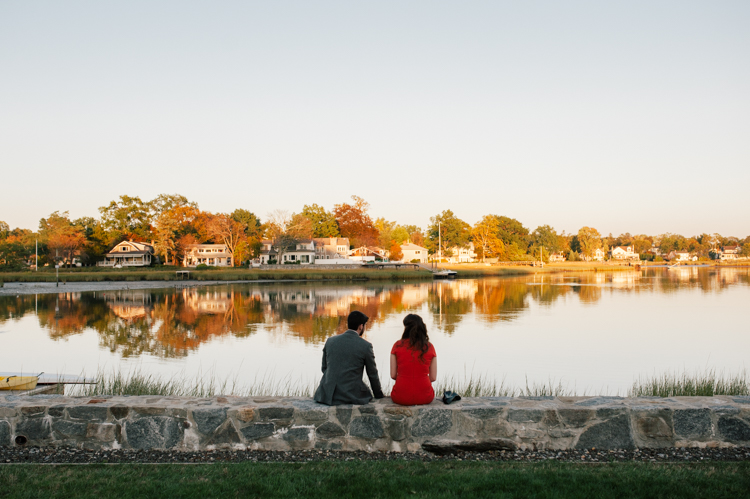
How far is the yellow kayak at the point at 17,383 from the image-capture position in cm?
860

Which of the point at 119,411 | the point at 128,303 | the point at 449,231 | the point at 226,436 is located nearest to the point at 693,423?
the point at 226,436

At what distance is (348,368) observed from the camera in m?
5.81

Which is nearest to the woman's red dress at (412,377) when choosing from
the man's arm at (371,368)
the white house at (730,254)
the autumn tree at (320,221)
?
the man's arm at (371,368)

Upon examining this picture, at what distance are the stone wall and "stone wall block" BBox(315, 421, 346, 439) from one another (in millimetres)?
11

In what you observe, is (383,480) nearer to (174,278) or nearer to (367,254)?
(174,278)

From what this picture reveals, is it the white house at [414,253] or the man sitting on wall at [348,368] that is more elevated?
the white house at [414,253]

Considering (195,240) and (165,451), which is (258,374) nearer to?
(165,451)

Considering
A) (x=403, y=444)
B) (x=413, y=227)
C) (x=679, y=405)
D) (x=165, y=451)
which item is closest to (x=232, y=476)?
(x=165, y=451)

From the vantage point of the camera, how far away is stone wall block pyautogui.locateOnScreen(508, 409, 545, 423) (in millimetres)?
5613

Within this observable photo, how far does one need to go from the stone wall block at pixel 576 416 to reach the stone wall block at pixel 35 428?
572 centimetres

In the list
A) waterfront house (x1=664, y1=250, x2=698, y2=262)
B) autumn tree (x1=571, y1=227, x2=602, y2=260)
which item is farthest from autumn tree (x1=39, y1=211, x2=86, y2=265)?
waterfront house (x1=664, y1=250, x2=698, y2=262)

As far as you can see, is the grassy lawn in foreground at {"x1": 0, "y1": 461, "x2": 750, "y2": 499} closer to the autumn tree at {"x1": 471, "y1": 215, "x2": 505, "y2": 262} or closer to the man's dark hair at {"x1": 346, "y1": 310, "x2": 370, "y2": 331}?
the man's dark hair at {"x1": 346, "y1": 310, "x2": 370, "y2": 331}

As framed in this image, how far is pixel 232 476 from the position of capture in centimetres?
473

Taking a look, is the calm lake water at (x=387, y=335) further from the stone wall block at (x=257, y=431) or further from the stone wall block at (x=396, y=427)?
the stone wall block at (x=396, y=427)
